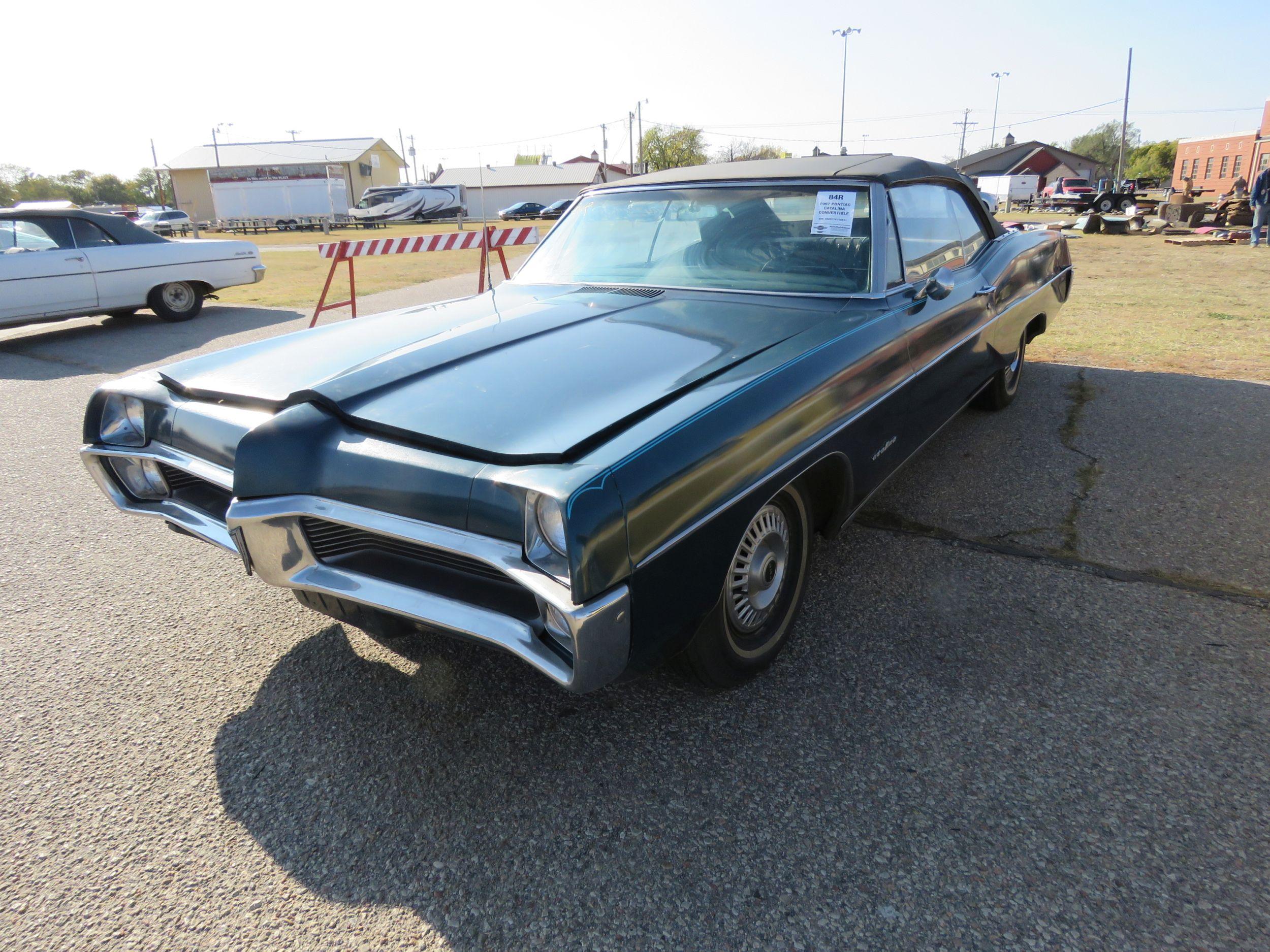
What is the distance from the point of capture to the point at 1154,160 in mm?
77875

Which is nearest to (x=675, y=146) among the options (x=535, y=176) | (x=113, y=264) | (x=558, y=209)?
(x=535, y=176)

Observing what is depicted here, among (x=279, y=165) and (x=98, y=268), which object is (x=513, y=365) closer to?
(x=98, y=268)

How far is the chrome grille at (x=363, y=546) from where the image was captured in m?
1.92

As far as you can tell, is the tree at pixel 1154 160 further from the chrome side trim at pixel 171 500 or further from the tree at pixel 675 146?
the chrome side trim at pixel 171 500

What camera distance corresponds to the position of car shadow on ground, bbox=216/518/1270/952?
169 centimetres

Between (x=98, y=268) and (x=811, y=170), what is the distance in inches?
325

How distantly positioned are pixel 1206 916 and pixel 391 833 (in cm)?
176

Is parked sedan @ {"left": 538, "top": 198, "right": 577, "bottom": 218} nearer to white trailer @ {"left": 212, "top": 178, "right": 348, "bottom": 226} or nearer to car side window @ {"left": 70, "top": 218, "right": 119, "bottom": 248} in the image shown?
car side window @ {"left": 70, "top": 218, "right": 119, "bottom": 248}

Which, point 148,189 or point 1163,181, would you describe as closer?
point 1163,181

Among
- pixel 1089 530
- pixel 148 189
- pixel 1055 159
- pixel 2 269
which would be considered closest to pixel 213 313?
pixel 2 269

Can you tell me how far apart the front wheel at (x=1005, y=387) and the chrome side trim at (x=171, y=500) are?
410cm

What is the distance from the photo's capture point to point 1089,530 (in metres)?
3.42

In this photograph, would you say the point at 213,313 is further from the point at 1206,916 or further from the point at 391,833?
the point at 1206,916

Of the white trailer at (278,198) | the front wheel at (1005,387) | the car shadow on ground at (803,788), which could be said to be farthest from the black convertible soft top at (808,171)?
the white trailer at (278,198)
